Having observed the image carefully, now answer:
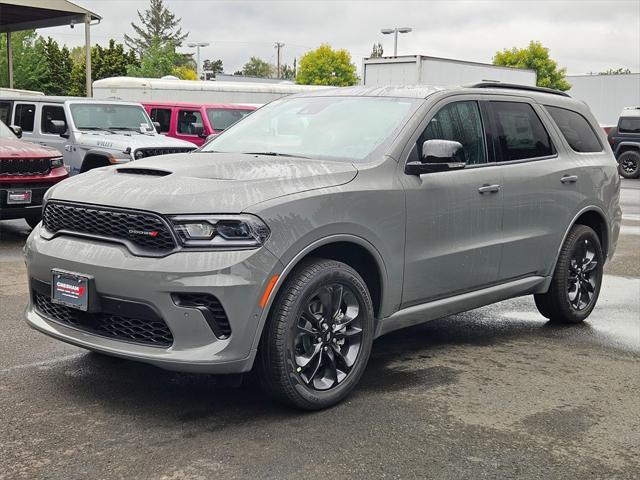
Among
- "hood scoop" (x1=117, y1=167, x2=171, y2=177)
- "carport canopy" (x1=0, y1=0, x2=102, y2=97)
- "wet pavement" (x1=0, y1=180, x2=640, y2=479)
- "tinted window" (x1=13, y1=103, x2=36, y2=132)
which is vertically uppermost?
"carport canopy" (x1=0, y1=0, x2=102, y2=97)

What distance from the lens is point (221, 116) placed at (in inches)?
675

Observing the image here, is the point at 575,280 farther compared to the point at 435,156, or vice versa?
the point at 575,280

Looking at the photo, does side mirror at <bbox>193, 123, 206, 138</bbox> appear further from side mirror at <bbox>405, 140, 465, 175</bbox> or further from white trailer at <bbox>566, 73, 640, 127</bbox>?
white trailer at <bbox>566, 73, 640, 127</bbox>

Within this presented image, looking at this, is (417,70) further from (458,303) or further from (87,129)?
(458,303)

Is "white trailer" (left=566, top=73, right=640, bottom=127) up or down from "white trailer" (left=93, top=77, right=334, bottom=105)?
up

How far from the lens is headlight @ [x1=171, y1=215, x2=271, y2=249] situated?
3.89 metres

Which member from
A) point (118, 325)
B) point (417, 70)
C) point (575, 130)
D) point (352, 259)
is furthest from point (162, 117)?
point (118, 325)

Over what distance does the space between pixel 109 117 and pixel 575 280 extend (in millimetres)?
9483

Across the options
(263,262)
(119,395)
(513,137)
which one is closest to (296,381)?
(263,262)

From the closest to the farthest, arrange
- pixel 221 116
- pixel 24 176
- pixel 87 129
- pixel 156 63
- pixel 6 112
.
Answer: pixel 24 176
pixel 87 129
pixel 6 112
pixel 221 116
pixel 156 63

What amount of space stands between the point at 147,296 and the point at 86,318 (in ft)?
1.73

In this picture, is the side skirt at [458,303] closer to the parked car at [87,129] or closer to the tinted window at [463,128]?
the tinted window at [463,128]

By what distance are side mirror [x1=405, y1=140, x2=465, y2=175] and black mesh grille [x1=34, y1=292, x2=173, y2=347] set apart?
1757 millimetres

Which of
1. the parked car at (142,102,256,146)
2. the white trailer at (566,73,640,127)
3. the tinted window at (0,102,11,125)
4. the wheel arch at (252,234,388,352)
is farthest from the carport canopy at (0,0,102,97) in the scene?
the white trailer at (566,73,640,127)
